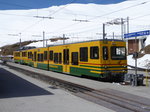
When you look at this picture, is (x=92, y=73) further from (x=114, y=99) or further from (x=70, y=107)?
(x=70, y=107)

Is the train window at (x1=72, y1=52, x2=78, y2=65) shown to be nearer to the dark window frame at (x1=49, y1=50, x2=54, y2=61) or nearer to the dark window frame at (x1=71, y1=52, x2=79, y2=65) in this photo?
the dark window frame at (x1=71, y1=52, x2=79, y2=65)

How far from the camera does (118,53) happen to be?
15742 mm

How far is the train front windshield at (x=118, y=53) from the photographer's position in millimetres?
15447

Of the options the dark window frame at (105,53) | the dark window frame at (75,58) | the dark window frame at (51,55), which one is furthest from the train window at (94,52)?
the dark window frame at (51,55)

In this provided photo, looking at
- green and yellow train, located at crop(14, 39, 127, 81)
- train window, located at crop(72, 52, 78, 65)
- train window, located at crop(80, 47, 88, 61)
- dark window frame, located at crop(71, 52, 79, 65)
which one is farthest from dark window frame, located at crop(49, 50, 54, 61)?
train window, located at crop(80, 47, 88, 61)

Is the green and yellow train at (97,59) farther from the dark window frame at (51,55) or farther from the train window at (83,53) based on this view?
the dark window frame at (51,55)

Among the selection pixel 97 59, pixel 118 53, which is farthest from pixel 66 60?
pixel 118 53

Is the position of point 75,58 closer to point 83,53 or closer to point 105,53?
point 83,53

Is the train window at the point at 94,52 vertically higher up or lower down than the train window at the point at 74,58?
higher up

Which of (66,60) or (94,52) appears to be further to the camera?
(66,60)

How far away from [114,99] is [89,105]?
1.54 meters

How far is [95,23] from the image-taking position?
11500 cm

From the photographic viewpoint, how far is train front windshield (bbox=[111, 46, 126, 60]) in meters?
15.4

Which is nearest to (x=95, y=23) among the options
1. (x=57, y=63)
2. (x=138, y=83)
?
(x=57, y=63)
